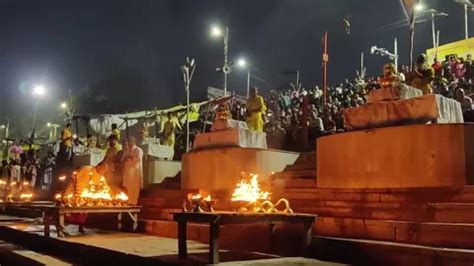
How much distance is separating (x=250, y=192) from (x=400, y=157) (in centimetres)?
260

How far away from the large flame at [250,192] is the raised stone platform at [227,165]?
358cm

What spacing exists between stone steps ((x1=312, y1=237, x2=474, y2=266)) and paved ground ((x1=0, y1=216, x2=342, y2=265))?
42 centimetres

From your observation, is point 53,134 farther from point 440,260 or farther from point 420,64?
point 440,260

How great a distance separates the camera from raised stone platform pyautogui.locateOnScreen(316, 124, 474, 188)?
817 centimetres

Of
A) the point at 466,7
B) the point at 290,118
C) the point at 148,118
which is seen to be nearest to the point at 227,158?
the point at 290,118

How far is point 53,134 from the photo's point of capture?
49.0 metres

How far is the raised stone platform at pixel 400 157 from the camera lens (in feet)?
26.8

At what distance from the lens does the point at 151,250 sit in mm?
8523

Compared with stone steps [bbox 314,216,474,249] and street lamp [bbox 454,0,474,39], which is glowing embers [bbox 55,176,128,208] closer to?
stone steps [bbox 314,216,474,249]

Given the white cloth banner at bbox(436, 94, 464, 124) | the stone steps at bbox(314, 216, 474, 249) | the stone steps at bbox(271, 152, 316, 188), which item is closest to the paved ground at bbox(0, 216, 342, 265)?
the stone steps at bbox(314, 216, 474, 249)

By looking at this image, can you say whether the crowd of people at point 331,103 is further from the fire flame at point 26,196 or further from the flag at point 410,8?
the fire flame at point 26,196

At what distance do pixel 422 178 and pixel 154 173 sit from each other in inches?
379

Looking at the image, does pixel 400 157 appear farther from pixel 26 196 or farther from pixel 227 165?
pixel 26 196

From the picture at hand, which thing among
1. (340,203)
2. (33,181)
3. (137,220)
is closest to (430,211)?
(340,203)
